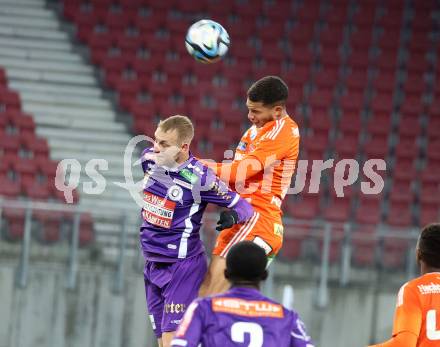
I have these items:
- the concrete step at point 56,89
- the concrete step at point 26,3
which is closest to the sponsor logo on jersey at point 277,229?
the concrete step at point 56,89

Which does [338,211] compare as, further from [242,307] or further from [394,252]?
[242,307]

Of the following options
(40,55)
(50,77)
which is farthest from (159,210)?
(40,55)

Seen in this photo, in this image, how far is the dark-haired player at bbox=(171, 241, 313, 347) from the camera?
520cm

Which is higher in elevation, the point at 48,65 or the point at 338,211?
the point at 48,65

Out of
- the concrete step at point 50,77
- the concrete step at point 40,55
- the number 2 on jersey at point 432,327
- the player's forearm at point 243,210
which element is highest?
the concrete step at point 40,55

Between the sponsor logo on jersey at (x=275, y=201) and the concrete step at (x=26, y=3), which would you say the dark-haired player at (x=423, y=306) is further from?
the concrete step at (x=26, y=3)

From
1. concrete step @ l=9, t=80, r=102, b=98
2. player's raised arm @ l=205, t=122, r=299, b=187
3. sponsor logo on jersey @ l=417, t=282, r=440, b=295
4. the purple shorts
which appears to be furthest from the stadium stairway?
sponsor logo on jersey @ l=417, t=282, r=440, b=295

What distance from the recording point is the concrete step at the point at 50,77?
53.8 feet

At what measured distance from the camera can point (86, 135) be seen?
15.8 metres

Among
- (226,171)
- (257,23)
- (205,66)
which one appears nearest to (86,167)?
(205,66)

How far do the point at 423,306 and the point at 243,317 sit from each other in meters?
1.13

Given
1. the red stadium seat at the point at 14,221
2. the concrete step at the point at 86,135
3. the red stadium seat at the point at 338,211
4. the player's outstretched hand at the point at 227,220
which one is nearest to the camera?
the player's outstretched hand at the point at 227,220

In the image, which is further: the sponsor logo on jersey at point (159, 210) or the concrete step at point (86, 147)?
the concrete step at point (86, 147)

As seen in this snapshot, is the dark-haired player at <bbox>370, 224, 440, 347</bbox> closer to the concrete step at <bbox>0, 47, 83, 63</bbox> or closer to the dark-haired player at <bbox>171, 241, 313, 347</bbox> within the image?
the dark-haired player at <bbox>171, 241, 313, 347</bbox>
